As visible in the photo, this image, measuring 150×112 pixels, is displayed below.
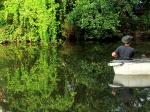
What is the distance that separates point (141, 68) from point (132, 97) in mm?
2547

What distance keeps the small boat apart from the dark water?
0.37m

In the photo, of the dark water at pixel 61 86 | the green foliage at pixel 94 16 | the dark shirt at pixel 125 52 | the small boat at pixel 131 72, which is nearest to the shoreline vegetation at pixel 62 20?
the green foliage at pixel 94 16

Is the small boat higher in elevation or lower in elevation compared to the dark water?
higher

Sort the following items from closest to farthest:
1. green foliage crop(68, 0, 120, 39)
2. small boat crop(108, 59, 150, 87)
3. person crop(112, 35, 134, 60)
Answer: small boat crop(108, 59, 150, 87) → person crop(112, 35, 134, 60) → green foliage crop(68, 0, 120, 39)

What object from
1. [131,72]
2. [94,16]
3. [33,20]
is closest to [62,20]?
[33,20]

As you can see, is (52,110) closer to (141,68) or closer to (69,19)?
(141,68)

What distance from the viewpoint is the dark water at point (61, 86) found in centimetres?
806

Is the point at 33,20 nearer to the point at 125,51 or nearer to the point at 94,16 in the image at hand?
the point at 94,16

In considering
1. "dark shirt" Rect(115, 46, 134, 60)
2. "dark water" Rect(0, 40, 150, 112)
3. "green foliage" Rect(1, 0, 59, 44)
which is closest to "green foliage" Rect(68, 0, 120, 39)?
"green foliage" Rect(1, 0, 59, 44)

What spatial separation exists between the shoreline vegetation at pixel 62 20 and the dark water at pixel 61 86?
6.29 metres

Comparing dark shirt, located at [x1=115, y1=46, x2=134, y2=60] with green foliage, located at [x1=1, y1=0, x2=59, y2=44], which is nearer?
dark shirt, located at [x1=115, y1=46, x2=134, y2=60]

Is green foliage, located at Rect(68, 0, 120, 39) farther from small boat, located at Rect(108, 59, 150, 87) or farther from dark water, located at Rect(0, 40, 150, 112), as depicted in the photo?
small boat, located at Rect(108, 59, 150, 87)

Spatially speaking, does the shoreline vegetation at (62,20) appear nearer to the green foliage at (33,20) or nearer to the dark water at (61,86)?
the green foliage at (33,20)

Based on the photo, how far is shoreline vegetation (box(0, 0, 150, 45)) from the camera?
23.0 meters
